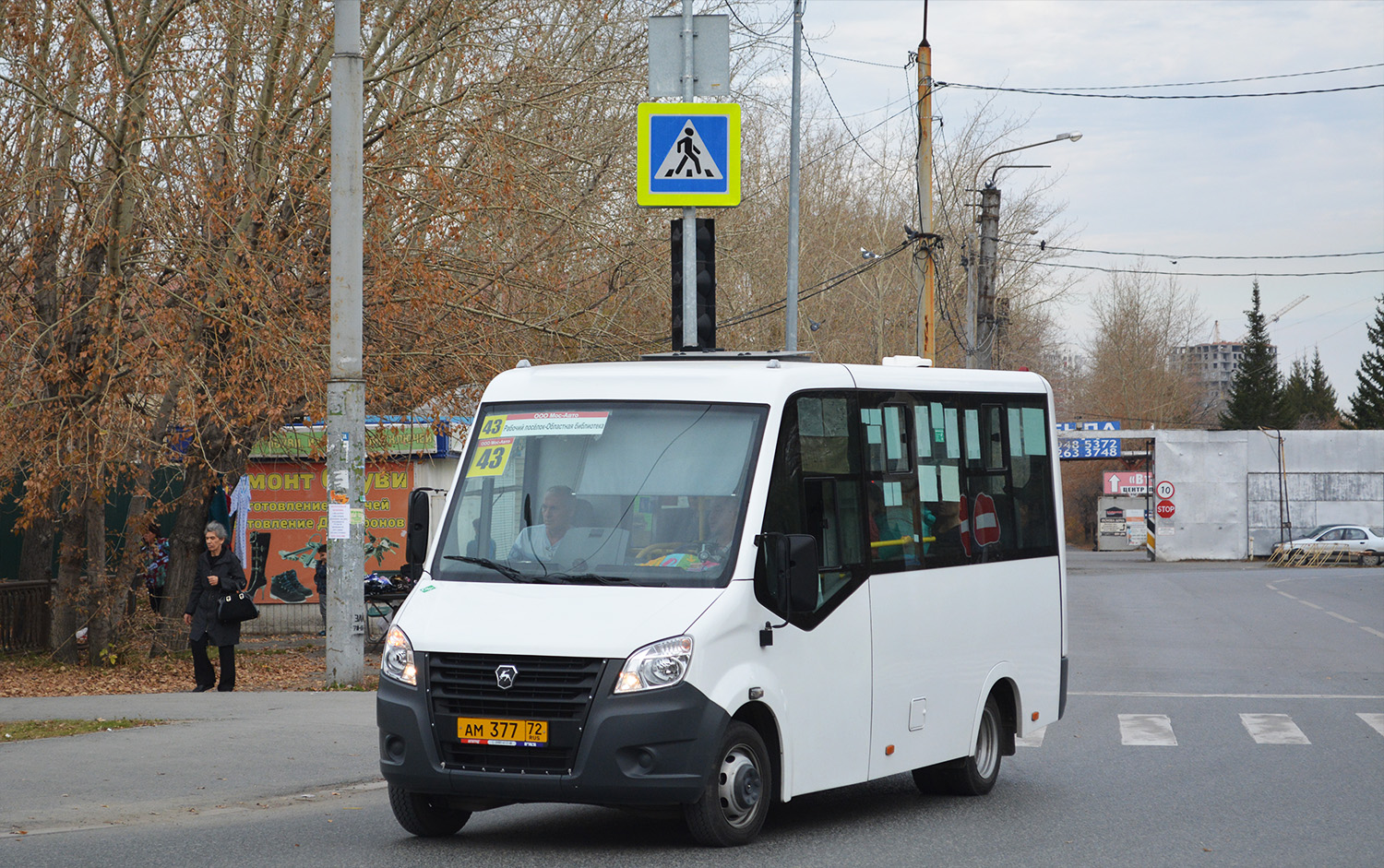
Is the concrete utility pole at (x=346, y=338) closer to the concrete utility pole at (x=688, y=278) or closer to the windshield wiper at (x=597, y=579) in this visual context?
the concrete utility pole at (x=688, y=278)

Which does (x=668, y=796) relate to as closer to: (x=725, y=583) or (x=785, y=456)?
(x=725, y=583)

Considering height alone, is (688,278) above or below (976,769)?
above

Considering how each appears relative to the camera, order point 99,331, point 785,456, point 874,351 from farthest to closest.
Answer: point 874,351 → point 99,331 → point 785,456

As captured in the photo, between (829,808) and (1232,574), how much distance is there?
38.2 m

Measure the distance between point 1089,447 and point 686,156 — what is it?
208 feet

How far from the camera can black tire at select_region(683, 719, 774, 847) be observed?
7.51 m

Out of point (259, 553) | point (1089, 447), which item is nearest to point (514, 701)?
point (259, 553)

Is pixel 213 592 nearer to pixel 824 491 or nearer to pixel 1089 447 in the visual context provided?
pixel 824 491

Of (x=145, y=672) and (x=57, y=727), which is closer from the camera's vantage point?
(x=57, y=727)

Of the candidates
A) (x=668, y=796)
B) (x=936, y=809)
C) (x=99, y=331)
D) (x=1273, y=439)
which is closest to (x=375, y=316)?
(x=99, y=331)

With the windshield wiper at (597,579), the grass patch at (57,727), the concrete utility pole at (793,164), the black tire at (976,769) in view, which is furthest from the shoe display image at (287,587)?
the windshield wiper at (597,579)

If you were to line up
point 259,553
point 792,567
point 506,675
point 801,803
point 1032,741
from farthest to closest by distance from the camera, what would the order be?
point 259,553 < point 1032,741 < point 801,803 < point 792,567 < point 506,675

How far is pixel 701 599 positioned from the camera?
24.7 ft

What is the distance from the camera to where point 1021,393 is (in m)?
10.8
